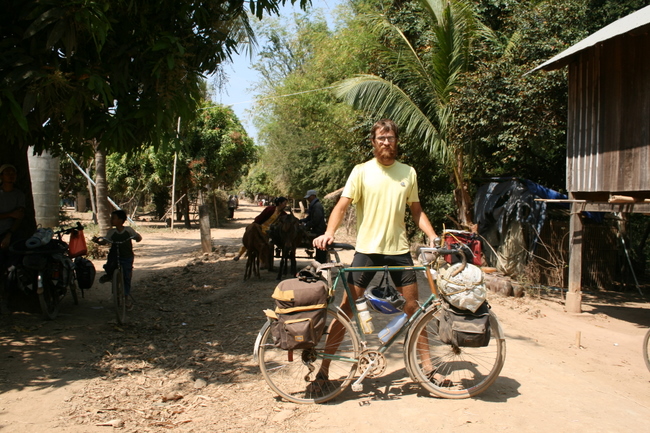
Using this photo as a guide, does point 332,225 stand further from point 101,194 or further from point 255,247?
point 101,194

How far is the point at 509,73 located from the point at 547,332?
242 inches

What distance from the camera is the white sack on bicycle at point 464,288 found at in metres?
3.85

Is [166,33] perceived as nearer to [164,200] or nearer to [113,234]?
[113,234]

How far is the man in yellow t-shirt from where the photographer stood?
409 centimetres

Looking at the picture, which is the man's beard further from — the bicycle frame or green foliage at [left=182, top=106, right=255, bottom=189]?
green foliage at [left=182, top=106, right=255, bottom=189]

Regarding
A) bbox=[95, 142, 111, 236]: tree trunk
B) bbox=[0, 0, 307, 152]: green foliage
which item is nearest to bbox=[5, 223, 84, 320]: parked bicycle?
bbox=[0, 0, 307, 152]: green foliage

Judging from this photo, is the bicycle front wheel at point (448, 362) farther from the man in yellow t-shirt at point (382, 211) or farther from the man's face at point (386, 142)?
the man's face at point (386, 142)

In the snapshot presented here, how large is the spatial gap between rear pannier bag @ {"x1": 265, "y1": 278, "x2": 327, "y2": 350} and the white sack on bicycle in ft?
3.04

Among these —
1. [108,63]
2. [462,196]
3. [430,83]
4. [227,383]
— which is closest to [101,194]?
[108,63]

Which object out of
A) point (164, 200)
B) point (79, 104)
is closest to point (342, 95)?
point (79, 104)

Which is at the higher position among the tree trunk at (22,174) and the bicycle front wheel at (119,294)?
the tree trunk at (22,174)

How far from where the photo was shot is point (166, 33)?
204 inches

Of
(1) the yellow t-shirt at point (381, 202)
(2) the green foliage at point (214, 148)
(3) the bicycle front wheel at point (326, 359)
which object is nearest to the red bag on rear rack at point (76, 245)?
(3) the bicycle front wheel at point (326, 359)

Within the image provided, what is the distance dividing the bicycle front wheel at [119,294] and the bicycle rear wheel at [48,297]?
0.78m
